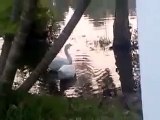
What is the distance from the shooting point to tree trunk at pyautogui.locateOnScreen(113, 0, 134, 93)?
0.92 meters

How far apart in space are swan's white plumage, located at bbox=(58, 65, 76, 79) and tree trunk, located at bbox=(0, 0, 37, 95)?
177mm

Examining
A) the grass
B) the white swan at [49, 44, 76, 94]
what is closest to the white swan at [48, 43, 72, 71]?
the white swan at [49, 44, 76, 94]

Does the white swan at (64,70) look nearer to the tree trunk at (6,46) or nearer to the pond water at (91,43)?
the pond water at (91,43)

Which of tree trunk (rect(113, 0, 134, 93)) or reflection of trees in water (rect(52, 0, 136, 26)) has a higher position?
reflection of trees in water (rect(52, 0, 136, 26))

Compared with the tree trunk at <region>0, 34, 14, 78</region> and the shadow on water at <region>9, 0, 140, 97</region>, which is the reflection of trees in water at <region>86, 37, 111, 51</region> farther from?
the tree trunk at <region>0, 34, 14, 78</region>

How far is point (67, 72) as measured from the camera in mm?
1032

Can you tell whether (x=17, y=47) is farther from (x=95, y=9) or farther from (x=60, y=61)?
(x=95, y=9)

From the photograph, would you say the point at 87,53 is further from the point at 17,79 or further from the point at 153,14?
the point at 153,14

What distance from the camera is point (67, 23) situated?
1.03 metres

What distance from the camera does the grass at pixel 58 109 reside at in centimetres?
102

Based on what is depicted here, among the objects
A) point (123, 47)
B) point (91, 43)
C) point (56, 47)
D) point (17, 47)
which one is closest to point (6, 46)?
point (17, 47)

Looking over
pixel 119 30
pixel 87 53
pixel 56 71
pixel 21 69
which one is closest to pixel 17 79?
pixel 21 69

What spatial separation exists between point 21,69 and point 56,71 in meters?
0.14

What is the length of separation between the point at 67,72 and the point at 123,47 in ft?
0.65
